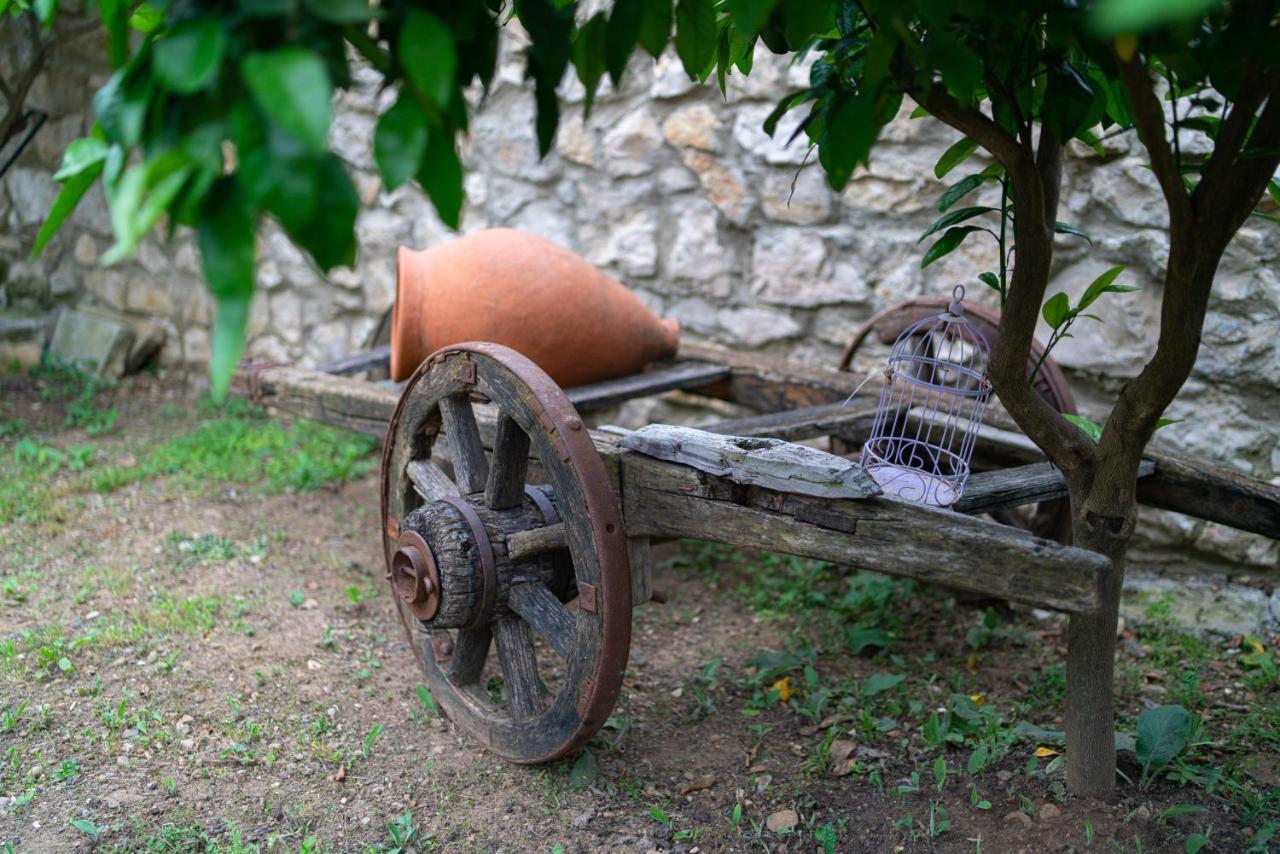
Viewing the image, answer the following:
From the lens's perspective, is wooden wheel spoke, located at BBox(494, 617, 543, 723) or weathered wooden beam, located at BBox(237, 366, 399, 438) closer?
wooden wheel spoke, located at BBox(494, 617, 543, 723)

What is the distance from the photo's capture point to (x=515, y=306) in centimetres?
267

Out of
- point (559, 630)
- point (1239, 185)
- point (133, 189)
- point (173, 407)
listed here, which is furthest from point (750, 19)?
point (173, 407)

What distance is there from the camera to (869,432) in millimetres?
2498

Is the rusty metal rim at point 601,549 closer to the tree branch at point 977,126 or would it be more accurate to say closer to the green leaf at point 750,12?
the tree branch at point 977,126

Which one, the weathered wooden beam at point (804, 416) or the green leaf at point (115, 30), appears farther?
the weathered wooden beam at point (804, 416)

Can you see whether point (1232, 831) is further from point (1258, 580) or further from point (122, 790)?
point (122, 790)

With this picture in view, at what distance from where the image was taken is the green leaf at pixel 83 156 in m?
0.96

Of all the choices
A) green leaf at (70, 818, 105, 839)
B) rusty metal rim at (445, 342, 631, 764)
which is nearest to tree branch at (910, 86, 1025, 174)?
rusty metal rim at (445, 342, 631, 764)

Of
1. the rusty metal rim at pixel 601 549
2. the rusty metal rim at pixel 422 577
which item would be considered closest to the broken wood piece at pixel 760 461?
the rusty metal rim at pixel 601 549

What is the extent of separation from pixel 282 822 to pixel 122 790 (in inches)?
13.6

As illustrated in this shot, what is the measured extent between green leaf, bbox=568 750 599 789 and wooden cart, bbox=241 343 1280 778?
0.41 ft

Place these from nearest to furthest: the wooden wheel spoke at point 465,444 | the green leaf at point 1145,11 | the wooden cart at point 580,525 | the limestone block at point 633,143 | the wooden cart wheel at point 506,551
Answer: the green leaf at point 1145,11
the wooden cart at point 580,525
the wooden cart wheel at point 506,551
the wooden wheel spoke at point 465,444
the limestone block at point 633,143

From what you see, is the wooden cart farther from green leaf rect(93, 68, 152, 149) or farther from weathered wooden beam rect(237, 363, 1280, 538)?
green leaf rect(93, 68, 152, 149)

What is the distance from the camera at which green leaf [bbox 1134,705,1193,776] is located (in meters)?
2.00
